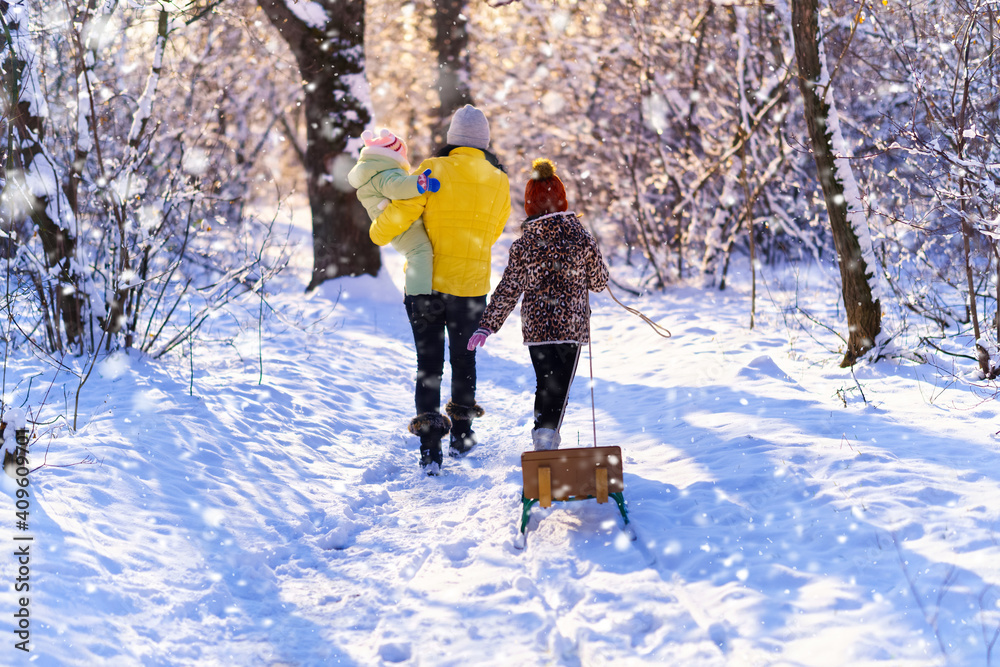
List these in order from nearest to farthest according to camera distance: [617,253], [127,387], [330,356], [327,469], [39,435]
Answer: [39,435] < [327,469] < [127,387] < [330,356] < [617,253]

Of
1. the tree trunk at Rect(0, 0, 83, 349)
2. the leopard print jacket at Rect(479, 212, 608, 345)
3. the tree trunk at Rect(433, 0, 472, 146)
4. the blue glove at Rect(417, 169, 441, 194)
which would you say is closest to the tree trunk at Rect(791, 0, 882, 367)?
the leopard print jacket at Rect(479, 212, 608, 345)

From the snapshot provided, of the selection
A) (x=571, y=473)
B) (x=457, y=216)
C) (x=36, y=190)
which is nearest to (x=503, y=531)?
(x=571, y=473)

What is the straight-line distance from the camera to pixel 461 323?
4.47 metres

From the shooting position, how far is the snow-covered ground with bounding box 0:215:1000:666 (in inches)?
101

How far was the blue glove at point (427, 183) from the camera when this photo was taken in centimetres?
414

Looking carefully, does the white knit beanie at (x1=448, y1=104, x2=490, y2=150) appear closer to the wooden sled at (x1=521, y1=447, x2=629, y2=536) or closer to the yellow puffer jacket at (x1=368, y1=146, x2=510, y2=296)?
the yellow puffer jacket at (x1=368, y1=146, x2=510, y2=296)

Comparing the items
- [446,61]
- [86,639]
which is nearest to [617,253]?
[446,61]

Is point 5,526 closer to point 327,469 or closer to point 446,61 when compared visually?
point 327,469

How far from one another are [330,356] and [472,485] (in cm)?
329

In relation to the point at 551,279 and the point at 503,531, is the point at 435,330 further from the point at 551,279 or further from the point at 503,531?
the point at 503,531

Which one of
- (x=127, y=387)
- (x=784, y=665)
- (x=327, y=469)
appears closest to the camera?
(x=784, y=665)

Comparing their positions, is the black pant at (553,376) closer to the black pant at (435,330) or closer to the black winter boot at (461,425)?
the black pant at (435,330)

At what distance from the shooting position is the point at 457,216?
172 inches

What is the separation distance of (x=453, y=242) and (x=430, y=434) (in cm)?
118
